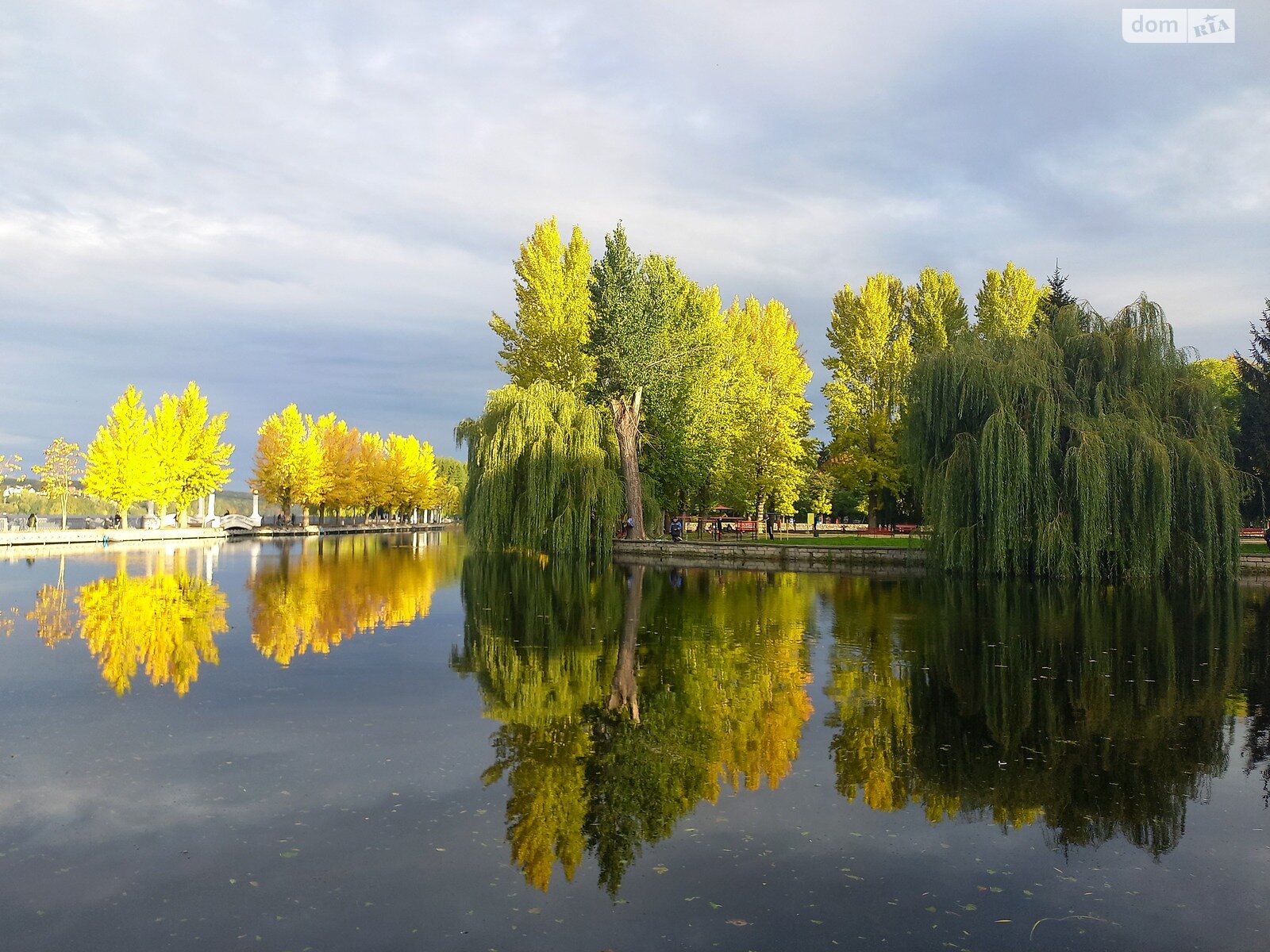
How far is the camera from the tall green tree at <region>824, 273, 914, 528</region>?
41.0m

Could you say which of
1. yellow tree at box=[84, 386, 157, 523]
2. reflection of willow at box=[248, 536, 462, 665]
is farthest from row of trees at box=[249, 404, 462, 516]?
reflection of willow at box=[248, 536, 462, 665]

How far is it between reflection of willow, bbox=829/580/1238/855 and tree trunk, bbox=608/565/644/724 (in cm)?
214

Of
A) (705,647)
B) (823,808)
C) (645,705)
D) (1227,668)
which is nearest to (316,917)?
(823,808)

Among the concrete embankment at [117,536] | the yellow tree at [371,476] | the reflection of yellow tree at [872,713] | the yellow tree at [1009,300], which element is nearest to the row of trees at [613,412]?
the yellow tree at [1009,300]

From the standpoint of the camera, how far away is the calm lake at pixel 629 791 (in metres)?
4.48

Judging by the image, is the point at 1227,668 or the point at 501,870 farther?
the point at 1227,668

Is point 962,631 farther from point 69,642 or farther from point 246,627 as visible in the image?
point 69,642

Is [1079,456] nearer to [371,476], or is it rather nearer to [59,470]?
[59,470]

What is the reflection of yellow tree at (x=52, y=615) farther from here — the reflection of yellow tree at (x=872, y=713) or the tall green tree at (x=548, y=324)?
the tall green tree at (x=548, y=324)

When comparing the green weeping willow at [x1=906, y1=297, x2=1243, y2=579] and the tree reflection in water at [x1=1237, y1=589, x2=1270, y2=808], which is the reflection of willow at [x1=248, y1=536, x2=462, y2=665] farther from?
the green weeping willow at [x1=906, y1=297, x2=1243, y2=579]

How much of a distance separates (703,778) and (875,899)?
2099 millimetres

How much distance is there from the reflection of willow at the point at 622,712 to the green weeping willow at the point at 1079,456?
8.14m

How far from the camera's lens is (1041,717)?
8602mm

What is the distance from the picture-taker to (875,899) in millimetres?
4711
